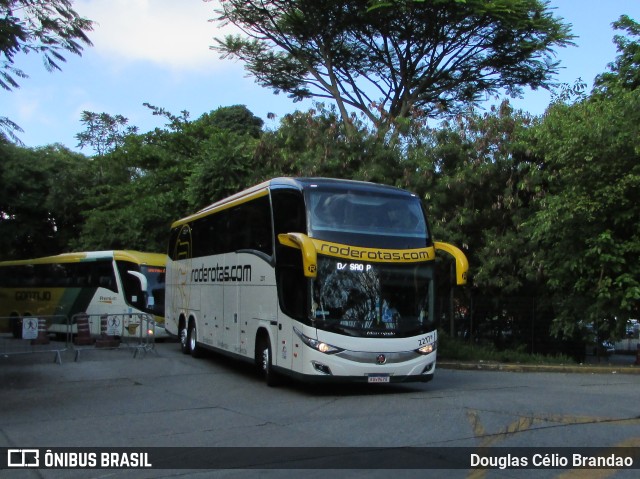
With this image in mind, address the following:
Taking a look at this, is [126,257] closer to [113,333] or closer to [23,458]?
[113,333]

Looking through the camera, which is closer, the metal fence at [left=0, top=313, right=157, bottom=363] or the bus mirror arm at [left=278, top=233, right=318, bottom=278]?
the bus mirror arm at [left=278, top=233, right=318, bottom=278]

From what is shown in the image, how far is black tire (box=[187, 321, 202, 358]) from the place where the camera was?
65.5ft

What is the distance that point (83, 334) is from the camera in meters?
21.0

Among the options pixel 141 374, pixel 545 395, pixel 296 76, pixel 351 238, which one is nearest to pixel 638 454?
pixel 545 395

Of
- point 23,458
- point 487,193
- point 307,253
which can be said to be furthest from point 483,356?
point 23,458

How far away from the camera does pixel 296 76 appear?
3086cm

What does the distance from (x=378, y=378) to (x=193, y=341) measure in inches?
347

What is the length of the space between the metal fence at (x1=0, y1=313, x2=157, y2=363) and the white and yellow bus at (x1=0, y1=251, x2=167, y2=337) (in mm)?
3934

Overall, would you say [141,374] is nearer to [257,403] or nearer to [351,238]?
[257,403]

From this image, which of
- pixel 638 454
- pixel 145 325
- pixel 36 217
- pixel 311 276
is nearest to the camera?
pixel 638 454

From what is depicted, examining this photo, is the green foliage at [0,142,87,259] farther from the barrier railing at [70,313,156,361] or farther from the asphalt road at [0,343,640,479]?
the asphalt road at [0,343,640,479]

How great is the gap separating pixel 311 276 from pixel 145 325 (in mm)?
11523

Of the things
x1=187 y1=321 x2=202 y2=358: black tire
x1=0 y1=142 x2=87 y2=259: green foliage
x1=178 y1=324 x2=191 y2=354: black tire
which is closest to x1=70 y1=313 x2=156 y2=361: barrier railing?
x1=178 y1=324 x2=191 y2=354: black tire

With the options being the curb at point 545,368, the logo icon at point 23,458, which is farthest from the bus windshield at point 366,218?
the curb at point 545,368
